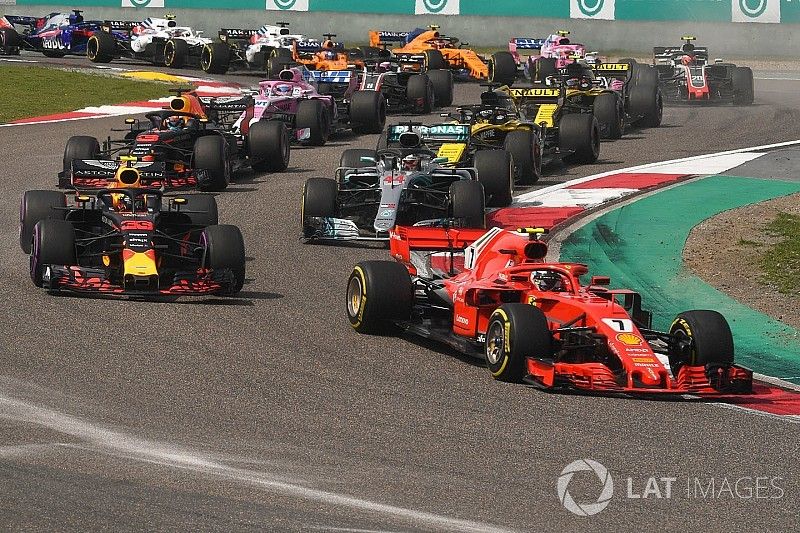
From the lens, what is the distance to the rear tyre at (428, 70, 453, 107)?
36.0 metres

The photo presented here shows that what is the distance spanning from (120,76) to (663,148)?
1870cm

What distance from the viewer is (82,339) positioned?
1326 cm

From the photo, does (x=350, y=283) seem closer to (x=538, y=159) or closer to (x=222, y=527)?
(x=222, y=527)

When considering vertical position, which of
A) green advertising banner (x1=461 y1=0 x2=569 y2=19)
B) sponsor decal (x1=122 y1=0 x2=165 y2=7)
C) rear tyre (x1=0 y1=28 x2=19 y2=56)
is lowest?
rear tyre (x1=0 y1=28 x2=19 y2=56)

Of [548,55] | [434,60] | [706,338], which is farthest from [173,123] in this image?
[548,55]

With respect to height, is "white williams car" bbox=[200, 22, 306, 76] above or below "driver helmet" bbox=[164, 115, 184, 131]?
above

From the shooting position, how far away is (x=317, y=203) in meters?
19.3

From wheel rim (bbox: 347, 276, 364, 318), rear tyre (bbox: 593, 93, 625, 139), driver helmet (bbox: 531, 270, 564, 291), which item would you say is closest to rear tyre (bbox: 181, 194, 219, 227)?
wheel rim (bbox: 347, 276, 364, 318)

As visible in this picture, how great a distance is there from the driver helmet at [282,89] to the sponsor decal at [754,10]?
70.2 ft

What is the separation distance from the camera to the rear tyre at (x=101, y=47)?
45.3 metres

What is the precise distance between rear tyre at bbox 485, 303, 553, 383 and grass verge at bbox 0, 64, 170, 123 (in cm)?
2285

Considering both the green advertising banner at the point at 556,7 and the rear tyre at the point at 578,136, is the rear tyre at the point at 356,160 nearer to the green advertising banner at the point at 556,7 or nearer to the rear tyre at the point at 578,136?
the rear tyre at the point at 578,136

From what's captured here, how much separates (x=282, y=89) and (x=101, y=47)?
18.6m

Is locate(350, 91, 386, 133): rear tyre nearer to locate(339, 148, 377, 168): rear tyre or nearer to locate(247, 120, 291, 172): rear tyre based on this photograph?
locate(247, 120, 291, 172): rear tyre
